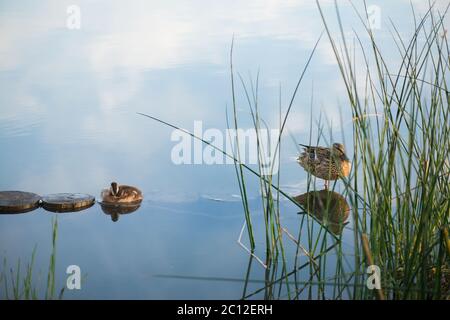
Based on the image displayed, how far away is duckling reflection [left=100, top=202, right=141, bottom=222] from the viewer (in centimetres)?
358

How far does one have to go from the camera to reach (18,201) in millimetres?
3592

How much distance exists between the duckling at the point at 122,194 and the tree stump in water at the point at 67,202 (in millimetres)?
97

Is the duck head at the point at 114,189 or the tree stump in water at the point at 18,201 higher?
the duck head at the point at 114,189

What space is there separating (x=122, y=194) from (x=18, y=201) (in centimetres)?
61

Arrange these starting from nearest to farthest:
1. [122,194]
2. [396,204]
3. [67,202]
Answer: [396,204]
[67,202]
[122,194]

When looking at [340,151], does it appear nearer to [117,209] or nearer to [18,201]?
[117,209]

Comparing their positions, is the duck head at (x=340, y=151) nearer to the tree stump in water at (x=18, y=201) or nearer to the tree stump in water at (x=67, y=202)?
the tree stump in water at (x=67, y=202)

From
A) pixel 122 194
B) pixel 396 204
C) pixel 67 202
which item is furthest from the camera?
pixel 122 194

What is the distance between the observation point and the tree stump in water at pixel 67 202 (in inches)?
140

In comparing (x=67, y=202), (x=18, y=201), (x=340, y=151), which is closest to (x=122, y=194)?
(x=67, y=202)

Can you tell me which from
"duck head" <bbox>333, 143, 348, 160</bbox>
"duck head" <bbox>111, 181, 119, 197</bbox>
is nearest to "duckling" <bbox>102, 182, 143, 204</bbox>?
"duck head" <bbox>111, 181, 119, 197</bbox>

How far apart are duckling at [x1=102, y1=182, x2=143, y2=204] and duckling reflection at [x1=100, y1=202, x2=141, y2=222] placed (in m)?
0.03

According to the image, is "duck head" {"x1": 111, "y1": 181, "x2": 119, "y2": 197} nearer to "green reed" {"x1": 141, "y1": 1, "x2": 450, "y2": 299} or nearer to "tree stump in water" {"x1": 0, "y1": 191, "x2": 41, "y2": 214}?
"tree stump in water" {"x1": 0, "y1": 191, "x2": 41, "y2": 214}

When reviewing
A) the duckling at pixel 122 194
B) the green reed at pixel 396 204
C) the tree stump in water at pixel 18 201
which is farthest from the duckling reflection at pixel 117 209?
the green reed at pixel 396 204
